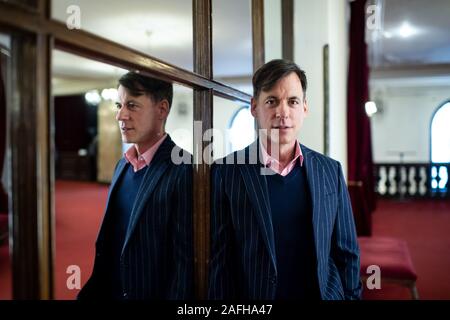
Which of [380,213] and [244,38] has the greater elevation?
[244,38]

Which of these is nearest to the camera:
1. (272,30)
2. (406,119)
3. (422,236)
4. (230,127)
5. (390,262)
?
(230,127)

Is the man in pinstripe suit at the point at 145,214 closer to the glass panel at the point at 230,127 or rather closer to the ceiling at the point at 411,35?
the glass panel at the point at 230,127

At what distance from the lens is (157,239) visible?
53 cm

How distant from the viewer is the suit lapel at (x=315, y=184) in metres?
0.64

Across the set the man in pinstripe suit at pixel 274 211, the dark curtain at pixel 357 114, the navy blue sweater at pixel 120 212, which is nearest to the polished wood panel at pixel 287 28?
the man in pinstripe suit at pixel 274 211

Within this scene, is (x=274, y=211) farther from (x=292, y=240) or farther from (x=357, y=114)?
(x=357, y=114)

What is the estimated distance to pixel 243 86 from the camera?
81 cm

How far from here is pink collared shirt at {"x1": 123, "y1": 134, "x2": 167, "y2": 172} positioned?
1.62ft

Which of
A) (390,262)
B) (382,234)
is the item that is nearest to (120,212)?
(390,262)

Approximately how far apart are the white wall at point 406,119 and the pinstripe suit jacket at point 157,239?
7.71 meters

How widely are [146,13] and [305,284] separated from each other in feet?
1.52

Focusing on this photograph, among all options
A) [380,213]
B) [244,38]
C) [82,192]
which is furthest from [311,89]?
[380,213]

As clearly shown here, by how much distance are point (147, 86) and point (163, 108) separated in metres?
0.04
